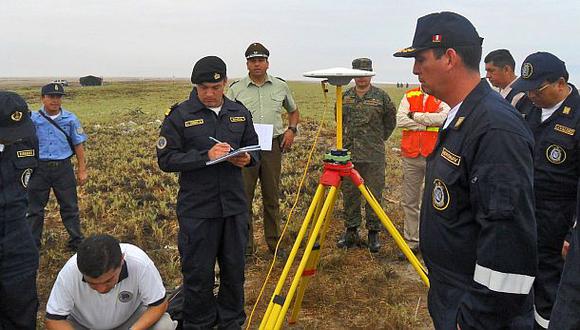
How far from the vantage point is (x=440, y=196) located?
6.63 feet

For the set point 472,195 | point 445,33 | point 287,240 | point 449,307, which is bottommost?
point 287,240

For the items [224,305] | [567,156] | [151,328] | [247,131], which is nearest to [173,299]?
[224,305]

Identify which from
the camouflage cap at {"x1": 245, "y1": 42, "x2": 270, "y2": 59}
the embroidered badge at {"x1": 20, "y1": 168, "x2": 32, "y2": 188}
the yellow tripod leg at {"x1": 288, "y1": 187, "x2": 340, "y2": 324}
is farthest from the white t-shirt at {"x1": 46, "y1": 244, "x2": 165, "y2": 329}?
the camouflage cap at {"x1": 245, "y1": 42, "x2": 270, "y2": 59}

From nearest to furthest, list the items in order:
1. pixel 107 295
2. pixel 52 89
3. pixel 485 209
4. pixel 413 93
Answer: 1. pixel 485 209
2. pixel 107 295
3. pixel 413 93
4. pixel 52 89

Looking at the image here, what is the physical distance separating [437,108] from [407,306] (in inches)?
90.6

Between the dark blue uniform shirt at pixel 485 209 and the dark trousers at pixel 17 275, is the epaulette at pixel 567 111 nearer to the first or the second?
the dark blue uniform shirt at pixel 485 209

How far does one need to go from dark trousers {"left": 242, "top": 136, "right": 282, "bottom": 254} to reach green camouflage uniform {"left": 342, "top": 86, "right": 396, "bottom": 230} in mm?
910

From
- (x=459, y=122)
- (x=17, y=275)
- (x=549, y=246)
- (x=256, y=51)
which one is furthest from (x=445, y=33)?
(x=256, y=51)

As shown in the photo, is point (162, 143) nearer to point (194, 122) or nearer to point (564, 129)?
point (194, 122)

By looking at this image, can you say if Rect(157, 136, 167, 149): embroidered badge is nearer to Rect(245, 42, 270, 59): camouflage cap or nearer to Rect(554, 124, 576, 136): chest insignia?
Rect(245, 42, 270, 59): camouflage cap

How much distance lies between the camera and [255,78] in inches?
210

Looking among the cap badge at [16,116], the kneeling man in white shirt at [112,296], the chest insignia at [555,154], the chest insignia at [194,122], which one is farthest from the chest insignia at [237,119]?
the chest insignia at [555,154]

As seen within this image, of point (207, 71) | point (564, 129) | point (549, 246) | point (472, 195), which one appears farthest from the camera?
point (207, 71)

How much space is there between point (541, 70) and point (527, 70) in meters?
0.09
